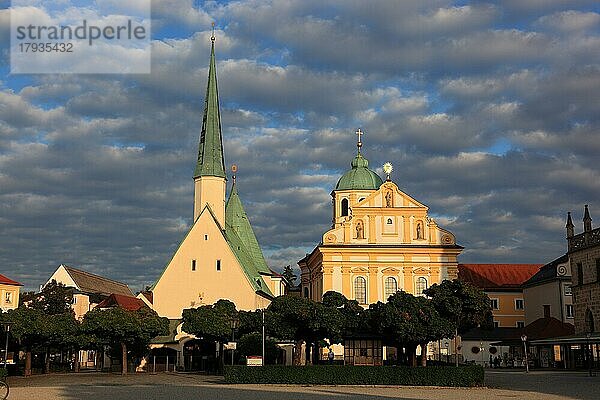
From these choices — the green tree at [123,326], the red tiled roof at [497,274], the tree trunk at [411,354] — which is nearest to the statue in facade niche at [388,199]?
the red tiled roof at [497,274]

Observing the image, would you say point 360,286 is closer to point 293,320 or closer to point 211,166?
point 211,166

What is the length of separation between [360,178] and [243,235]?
54.0ft

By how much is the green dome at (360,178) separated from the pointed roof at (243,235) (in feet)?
41.1

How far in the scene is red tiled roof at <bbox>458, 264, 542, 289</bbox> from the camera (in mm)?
99125

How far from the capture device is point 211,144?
86.5 m

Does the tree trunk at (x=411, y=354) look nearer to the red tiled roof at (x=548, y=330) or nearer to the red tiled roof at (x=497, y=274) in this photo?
the red tiled roof at (x=548, y=330)

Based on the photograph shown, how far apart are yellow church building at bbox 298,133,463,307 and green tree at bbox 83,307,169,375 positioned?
22366 millimetres

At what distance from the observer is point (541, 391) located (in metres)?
37.3

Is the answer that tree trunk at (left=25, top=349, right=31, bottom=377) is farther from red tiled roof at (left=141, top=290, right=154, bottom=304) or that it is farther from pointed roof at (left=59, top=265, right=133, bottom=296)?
pointed roof at (left=59, top=265, right=133, bottom=296)

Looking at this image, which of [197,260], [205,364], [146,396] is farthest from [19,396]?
[197,260]

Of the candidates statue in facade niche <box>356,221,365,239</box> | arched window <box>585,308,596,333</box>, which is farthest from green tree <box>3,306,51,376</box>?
arched window <box>585,308,596,333</box>

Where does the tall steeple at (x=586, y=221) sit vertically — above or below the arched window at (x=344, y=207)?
below

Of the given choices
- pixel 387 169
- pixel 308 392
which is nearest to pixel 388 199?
pixel 387 169

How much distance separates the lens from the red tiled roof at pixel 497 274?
99125 millimetres
